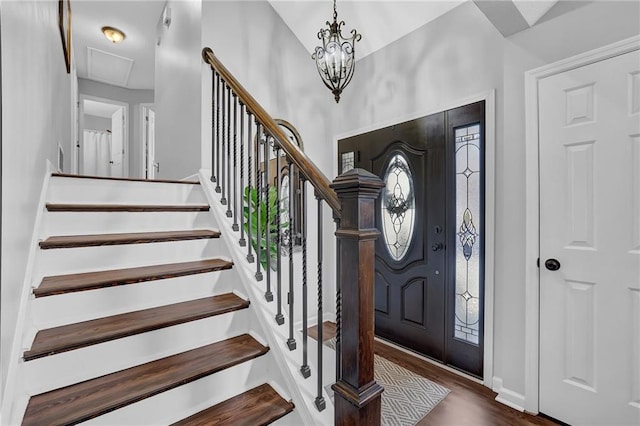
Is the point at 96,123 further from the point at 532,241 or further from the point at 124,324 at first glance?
the point at 532,241

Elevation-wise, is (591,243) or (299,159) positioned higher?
(299,159)

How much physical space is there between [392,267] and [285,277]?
1029mm

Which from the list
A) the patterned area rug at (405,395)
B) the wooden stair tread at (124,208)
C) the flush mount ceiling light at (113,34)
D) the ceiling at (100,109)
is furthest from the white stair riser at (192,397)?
the ceiling at (100,109)

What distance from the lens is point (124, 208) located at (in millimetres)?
1802

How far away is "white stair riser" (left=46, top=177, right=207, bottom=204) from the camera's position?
1815 millimetres

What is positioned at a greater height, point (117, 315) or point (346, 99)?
point (346, 99)

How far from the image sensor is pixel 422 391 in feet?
6.95

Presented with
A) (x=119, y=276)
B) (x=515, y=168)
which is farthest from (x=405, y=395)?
(x=119, y=276)

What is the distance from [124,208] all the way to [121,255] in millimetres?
323

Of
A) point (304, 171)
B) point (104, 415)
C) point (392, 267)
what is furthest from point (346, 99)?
point (104, 415)

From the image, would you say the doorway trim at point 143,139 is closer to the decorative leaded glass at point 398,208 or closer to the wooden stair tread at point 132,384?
Answer: the decorative leaded glass at point 398,208

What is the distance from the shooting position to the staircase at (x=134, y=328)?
3.59 ft

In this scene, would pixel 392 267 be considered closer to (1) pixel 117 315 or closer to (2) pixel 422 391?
(2) pixel 422 391

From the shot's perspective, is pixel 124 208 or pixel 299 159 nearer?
pixel 299 159
